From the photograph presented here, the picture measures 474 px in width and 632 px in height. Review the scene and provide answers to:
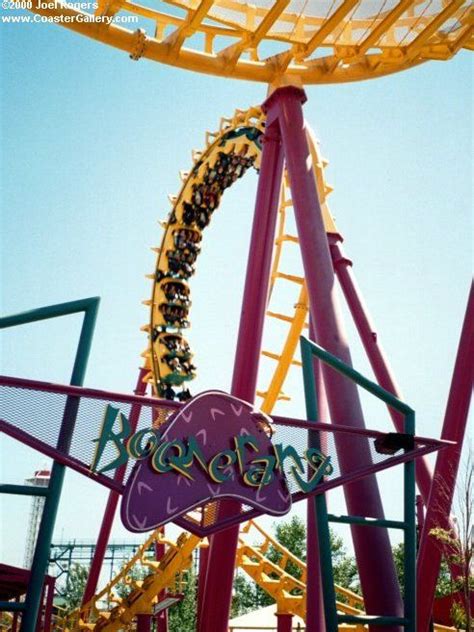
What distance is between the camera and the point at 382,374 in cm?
1016

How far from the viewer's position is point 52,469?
5.55 metres

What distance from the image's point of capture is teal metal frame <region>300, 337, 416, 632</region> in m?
6.31

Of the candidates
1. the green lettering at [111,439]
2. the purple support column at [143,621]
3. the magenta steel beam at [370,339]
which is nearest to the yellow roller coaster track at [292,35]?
the magenta steel beam at [370,339]

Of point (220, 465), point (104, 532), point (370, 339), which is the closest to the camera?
point (220, 465)

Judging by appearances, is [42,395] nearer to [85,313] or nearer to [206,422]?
[85,313]

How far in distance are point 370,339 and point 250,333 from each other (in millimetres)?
2051

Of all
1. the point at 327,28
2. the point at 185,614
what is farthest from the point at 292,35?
the point at 185,614

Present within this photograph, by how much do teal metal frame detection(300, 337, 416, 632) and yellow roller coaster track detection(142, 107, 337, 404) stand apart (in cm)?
606

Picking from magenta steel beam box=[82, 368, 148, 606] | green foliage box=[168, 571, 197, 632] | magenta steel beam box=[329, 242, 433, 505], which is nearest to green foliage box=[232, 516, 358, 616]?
green foliage box=[168, 571, 197, 632]

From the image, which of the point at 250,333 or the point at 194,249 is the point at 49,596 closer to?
the point at 250,333

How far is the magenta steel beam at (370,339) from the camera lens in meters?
9.64

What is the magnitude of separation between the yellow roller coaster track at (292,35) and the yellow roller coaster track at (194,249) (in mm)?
2395

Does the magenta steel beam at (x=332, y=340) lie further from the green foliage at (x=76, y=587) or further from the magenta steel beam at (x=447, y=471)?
the green foliage at (x=76, y=587)

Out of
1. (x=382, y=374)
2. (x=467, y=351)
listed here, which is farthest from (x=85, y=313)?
(x=382, y=374)
